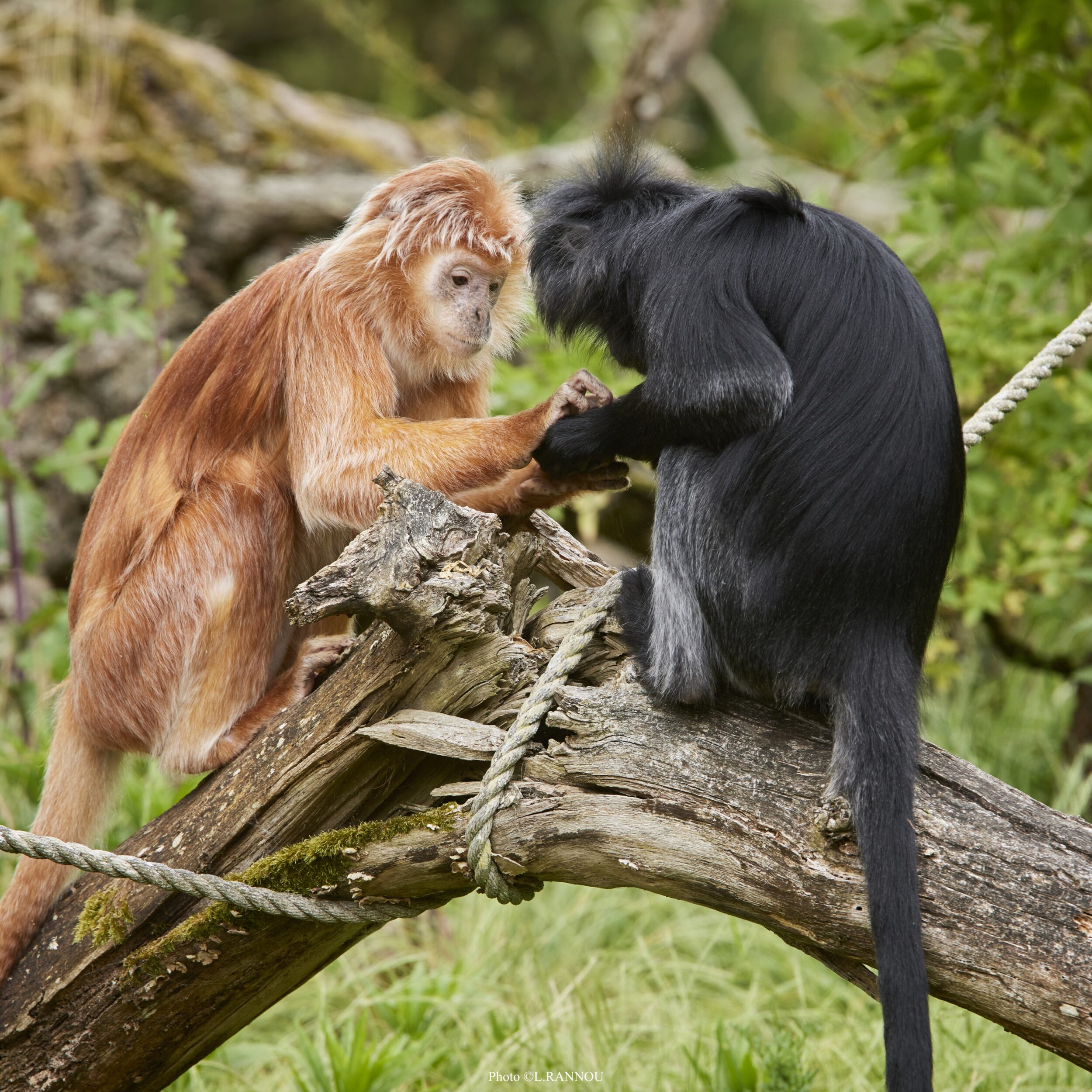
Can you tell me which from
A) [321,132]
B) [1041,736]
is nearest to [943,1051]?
[1041,736]

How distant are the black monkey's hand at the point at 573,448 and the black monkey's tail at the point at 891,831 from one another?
0.61m

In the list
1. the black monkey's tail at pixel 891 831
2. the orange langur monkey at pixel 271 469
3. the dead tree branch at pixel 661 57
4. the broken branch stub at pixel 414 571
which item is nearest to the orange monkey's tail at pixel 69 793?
the orange langur monkey at pixel 271 469

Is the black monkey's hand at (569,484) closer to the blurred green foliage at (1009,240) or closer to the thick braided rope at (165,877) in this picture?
the thick braided rope at (165,877)

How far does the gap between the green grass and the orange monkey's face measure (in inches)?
61.1

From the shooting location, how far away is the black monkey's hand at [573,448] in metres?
1.96

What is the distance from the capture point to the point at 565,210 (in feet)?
6.91

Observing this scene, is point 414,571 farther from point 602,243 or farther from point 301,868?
point 602,243

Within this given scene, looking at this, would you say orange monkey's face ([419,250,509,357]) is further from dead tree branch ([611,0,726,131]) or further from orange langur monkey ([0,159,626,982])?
dead tree branch ([611,0,726,131])

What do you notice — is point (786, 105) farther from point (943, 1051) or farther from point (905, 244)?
point (943, 1051)

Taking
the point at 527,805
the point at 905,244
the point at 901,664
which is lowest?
the point at 527,805

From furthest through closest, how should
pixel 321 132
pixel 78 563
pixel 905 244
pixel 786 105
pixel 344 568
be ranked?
pixel 786 105
pixel 321 132
pixel 905 244
pixel 78 563
pixel 344 568

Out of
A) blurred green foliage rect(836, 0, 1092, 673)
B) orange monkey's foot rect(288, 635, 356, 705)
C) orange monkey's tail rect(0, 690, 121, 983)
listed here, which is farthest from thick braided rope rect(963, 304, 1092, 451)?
orange monkey's tail rect(0, 690, 121, 983)

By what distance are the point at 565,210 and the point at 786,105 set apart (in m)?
12.4

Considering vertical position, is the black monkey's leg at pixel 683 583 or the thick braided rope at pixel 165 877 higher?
the black monkey's leg at pixel 683 583
